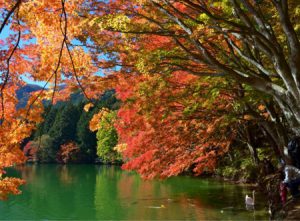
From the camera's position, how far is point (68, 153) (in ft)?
186

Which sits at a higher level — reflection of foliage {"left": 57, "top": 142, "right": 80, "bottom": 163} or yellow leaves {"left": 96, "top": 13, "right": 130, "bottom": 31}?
yellow leaves {"left": 96, "top": 13, "right": 130, "bottom": 31}

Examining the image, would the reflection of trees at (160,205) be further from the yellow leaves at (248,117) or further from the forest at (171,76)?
the yellow leaves at (248,117)

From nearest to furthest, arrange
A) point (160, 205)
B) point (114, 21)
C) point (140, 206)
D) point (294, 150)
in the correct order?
point (114, 21)
point (294, 150)
point (160, 205)
point (140, 206)

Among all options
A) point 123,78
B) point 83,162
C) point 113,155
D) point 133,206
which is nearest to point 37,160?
point 83,162

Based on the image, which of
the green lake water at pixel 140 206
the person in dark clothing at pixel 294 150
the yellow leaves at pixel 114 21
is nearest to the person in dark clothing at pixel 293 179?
the person in dark clothing at pixel 294 150

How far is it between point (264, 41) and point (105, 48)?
3.67 m

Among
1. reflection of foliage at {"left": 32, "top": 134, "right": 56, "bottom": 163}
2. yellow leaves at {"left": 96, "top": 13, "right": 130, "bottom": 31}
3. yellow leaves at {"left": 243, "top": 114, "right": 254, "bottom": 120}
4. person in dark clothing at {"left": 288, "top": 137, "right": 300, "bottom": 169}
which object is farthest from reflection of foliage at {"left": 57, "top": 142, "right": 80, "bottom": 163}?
yellow leaves at {"left": 96, "top": 13, "right": 130, "bottom": 31}

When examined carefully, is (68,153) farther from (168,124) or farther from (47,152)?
(168,124)

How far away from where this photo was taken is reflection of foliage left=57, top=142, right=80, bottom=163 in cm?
5678

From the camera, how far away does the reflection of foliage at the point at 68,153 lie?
186 ft

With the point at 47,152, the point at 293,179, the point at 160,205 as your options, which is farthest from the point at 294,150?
the point at 47,152

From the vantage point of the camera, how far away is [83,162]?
57.4m

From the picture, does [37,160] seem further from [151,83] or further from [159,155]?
[151,83]

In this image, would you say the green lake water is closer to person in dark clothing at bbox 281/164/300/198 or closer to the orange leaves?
the orange leaves
